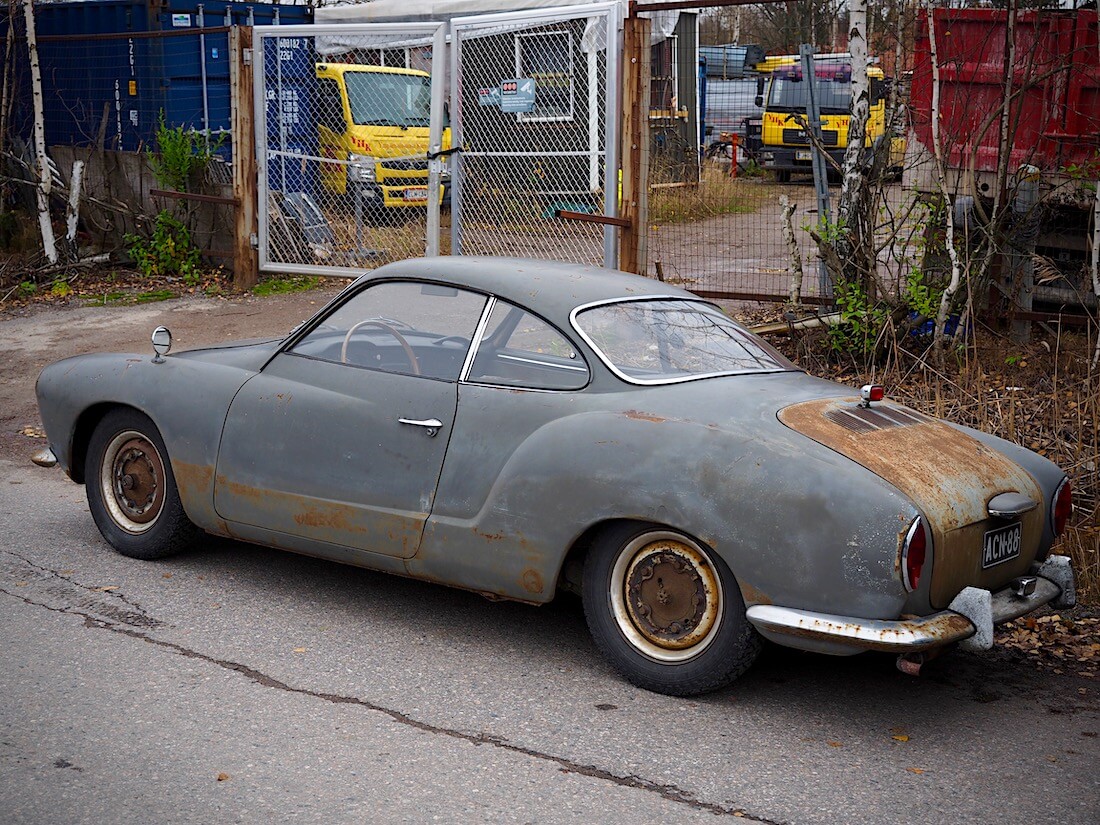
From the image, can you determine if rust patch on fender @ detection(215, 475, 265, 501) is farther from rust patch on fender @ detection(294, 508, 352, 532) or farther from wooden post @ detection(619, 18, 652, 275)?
wooden post @ detection(619, 18, 652, 275)

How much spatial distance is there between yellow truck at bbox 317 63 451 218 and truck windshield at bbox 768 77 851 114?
7.39 metres

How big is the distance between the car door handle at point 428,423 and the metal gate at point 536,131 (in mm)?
4963

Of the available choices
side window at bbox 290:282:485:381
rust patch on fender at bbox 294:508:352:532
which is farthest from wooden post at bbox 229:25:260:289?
rust patch on fender at bbox 294:508:352:532

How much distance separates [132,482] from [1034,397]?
4813 millimetres

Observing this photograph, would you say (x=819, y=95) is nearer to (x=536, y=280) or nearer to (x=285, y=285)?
(x=285, y=285)

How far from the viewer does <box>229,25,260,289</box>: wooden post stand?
11.6m

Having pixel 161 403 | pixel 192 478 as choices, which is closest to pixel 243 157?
pixel 161 403

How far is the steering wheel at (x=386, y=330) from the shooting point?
16.1ft

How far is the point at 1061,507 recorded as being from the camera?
180 inches

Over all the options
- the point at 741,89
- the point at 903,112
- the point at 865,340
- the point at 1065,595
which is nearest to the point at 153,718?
the point at 1065,595

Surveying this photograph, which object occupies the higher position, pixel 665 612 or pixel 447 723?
pixel 665 612

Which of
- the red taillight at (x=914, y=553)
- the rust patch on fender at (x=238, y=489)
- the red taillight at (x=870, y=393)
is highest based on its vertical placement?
the red taillight at (x=870, y=393)

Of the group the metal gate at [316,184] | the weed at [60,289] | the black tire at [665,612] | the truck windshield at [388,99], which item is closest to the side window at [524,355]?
the black tire at [665,612]

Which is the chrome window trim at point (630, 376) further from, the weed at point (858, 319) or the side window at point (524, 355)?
the weed at point (858, 319)
